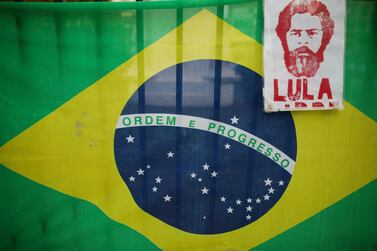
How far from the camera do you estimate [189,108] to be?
2.77m

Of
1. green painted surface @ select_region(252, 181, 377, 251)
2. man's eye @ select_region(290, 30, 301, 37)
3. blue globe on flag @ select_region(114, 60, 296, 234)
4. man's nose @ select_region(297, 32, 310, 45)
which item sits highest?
man's eye @ select_region(290, 30, 301, 37)

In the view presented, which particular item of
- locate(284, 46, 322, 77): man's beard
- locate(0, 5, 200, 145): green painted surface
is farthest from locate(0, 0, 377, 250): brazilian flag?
locate(284, 46, 322, 77): man's beard

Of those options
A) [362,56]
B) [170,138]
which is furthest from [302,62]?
[170,138]

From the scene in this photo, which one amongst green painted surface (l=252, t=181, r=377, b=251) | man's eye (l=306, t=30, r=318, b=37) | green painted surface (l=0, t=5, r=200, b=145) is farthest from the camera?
green painted surface (l=252, t=181, r=377, b=251)

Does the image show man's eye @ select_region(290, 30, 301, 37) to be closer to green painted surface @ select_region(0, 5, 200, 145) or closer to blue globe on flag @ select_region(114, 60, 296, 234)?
blue globe on flag @ select_region(114, 60, 296, 234)

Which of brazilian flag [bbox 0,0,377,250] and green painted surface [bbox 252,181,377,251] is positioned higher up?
brazilian flag [bbox 0,0,377,250]

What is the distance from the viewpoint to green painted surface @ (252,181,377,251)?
119 inches

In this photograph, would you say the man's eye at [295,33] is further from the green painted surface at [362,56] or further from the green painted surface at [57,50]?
the green painted surface at [57,50]

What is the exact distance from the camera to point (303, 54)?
8.98 feet

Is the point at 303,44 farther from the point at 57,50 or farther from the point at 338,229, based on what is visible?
the point at 57,50

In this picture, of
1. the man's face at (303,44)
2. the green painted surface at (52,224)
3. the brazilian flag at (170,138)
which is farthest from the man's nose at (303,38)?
the green painted surface at (52,224)

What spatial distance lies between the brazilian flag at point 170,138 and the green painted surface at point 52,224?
0.03 feet

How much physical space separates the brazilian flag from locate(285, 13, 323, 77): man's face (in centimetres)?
27

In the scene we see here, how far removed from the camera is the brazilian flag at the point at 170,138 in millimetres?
2646
